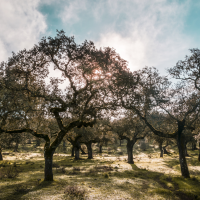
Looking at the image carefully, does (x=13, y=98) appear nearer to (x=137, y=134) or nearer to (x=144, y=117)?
(x=144, y=117)

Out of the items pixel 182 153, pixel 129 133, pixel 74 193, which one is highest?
pixel 129 133

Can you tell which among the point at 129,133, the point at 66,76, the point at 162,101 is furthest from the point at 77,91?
the point at 129,133

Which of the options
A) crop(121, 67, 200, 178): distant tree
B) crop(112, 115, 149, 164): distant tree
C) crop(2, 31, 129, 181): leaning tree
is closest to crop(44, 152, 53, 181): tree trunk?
crop(2, 31, 129, 181): leaning tree

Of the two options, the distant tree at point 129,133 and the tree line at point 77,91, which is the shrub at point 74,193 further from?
the distant tree at point 129,133

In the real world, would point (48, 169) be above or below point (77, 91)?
below

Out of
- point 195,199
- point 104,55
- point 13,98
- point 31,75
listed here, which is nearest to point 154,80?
point 104,55

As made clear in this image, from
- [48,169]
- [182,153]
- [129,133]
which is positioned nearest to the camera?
[48,169]

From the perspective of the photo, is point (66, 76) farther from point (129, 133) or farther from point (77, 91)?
point (129, 133)

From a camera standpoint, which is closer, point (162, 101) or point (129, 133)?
point (162, 101)

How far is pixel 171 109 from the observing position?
22406mm

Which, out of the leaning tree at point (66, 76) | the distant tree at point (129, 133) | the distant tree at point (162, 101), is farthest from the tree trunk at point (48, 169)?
the distant tree at point (129, 133)

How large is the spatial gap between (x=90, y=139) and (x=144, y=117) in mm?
32051

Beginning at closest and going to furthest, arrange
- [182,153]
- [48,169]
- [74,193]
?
[74,193]
[48,169]
[182,153]

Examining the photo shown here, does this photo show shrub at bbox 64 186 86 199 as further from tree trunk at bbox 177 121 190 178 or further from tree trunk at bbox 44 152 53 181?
tree trunk at bbox 177 121 190 178
